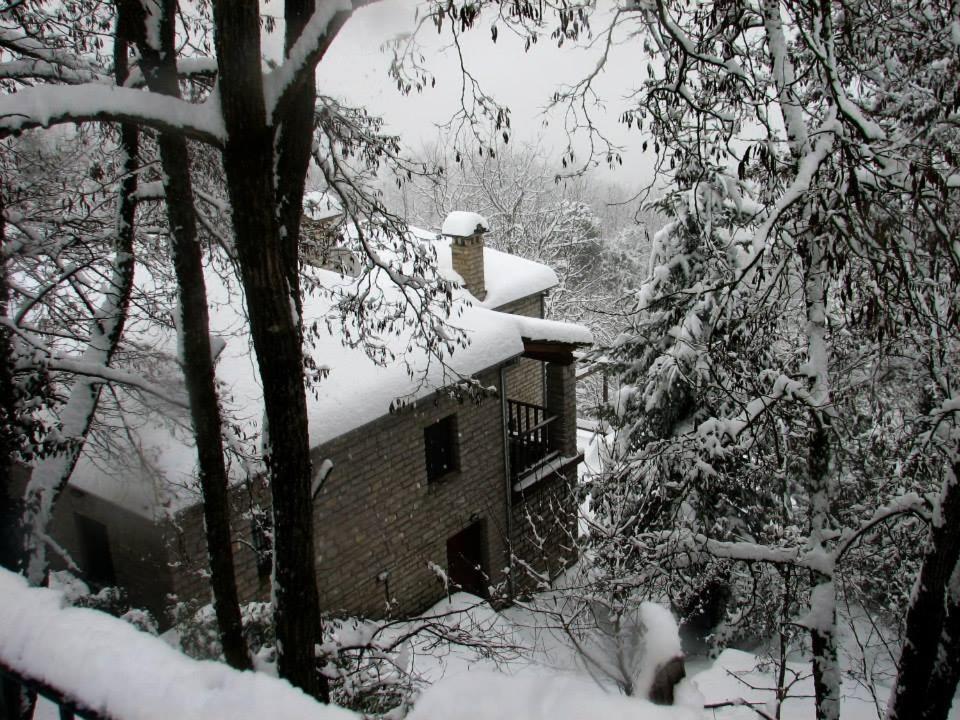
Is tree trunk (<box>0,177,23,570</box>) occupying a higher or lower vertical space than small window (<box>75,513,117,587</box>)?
higher

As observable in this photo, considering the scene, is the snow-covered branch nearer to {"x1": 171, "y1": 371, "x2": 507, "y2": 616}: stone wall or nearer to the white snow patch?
the white snow patch

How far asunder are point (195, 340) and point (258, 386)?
3824 millimetres

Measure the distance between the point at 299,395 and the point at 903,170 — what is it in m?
4.33

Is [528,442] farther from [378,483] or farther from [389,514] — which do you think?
[378,483]

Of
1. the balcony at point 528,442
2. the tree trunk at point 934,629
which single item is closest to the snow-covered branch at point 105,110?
the tree trunk at point 934,629

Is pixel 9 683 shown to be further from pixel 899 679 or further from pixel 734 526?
pixel 734 526

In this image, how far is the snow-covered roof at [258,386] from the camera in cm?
698

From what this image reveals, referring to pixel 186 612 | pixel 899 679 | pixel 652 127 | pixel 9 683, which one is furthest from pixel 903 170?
pixel 186 612

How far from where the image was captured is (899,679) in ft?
20.5

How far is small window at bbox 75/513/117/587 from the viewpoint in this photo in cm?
955

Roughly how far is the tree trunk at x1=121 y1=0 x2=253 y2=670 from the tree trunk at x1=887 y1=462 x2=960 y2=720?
577 cm

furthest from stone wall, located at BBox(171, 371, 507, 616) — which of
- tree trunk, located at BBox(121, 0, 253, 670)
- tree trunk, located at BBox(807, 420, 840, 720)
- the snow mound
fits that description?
the snow mound

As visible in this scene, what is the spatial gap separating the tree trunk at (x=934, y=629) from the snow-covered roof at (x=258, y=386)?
4626mm

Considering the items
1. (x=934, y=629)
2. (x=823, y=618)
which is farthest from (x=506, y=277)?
(x=934, y=629)
